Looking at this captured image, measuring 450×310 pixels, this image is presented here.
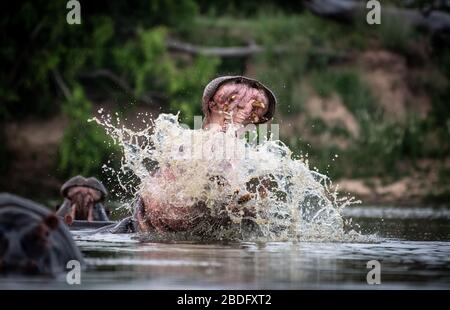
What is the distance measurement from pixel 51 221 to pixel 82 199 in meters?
5.08

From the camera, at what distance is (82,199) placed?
12656 mm

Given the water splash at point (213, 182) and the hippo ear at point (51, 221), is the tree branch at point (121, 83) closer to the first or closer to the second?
the water splash at point (213, 182)

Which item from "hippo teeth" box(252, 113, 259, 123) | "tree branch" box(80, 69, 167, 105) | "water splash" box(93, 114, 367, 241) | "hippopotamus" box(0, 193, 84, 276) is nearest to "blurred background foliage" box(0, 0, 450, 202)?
"tree branch" box(80, 69, 167, 105)

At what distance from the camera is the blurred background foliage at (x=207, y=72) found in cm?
2623

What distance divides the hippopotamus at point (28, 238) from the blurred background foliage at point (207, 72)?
16.2 m

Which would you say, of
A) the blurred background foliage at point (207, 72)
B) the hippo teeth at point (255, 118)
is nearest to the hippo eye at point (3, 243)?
the hippo teeth at point (255, 118)

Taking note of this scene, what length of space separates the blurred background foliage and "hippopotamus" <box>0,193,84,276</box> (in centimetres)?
1622

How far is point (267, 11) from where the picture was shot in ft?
107

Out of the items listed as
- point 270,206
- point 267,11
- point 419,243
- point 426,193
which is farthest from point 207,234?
point 267,11

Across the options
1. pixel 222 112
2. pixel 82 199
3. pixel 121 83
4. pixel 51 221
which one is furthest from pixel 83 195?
pixel 121 83

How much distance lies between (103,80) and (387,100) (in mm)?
6083

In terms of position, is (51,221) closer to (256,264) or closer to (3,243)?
(3,243)

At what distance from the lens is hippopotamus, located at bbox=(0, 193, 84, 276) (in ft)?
24.7

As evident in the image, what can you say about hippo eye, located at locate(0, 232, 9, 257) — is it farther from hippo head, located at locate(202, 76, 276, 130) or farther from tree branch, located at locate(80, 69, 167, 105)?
tree branch, located at locate(80, 69, 167, 105)
